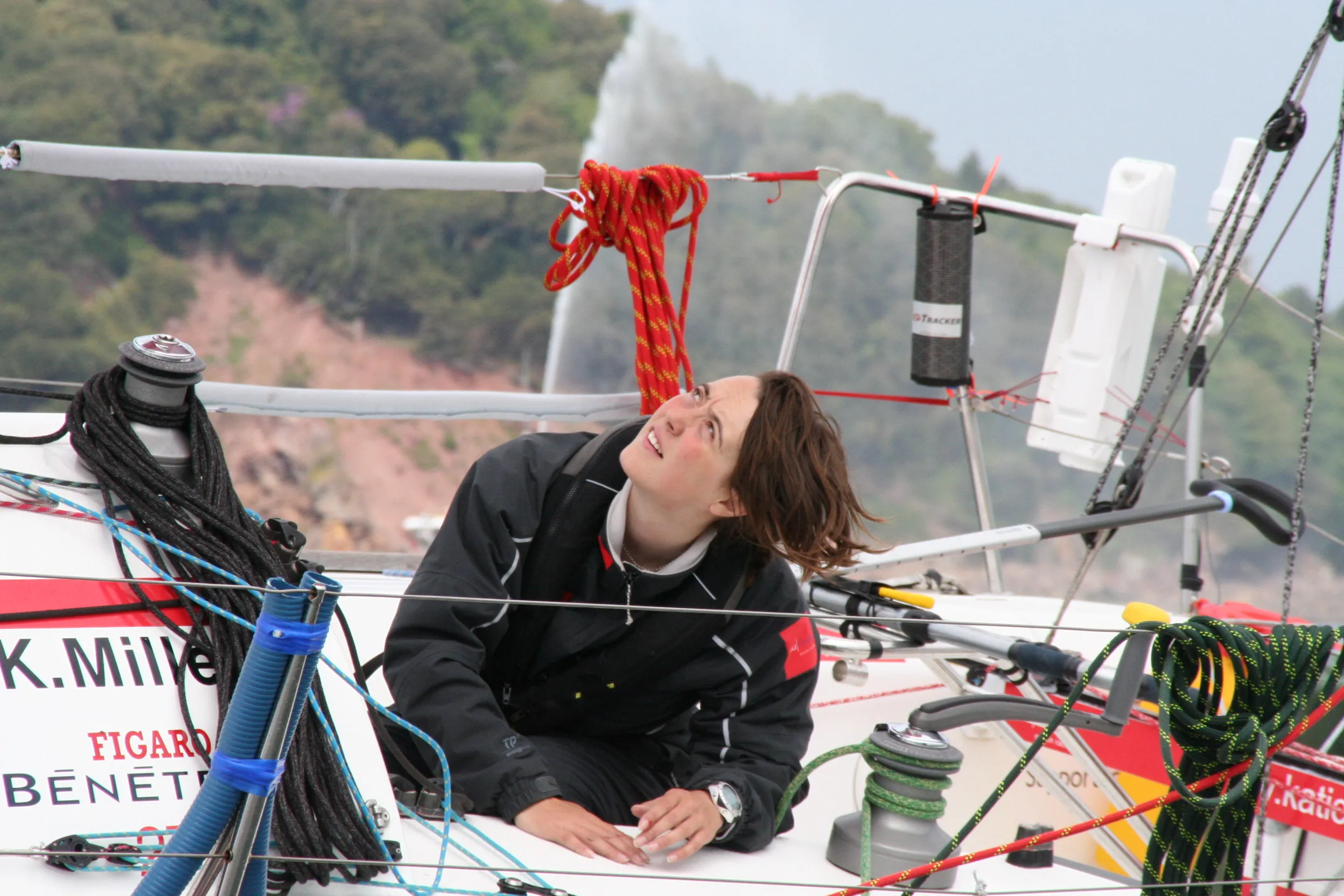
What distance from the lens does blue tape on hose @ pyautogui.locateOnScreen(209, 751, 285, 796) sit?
865mm

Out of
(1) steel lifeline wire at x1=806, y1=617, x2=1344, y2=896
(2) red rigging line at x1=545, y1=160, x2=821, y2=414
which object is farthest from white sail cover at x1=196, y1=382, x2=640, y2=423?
(1) steel lifeline wire at x1=806, y1=617, x2=1344, y2=896

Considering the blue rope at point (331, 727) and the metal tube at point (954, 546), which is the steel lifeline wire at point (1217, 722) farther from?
the metal tube at point (954, 546)

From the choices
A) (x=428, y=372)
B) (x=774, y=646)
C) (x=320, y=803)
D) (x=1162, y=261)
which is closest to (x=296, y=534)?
(x=320, y=803)

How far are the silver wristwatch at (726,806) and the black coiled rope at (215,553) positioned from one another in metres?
0.38

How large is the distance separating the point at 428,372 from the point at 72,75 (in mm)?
6168

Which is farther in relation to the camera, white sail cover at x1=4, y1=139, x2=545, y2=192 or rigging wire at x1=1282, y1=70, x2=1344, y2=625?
rigging wire at x1=1282, y1=70, x2=1344, y2=625

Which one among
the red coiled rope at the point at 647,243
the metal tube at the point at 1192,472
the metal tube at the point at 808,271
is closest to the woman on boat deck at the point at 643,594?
the red coiled rope at the point at 647,243

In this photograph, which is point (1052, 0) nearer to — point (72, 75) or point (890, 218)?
point (890, 218)

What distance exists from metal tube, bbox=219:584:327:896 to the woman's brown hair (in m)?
0.66

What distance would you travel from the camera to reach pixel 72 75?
57.2 ft

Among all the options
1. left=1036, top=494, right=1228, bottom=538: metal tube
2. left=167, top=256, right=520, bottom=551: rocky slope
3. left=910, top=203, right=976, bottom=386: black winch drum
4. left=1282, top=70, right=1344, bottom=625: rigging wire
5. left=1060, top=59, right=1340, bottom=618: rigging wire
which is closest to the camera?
left=1036, top=494, right=1228, bottom=538: metal tube

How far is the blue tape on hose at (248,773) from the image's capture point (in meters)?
0.86

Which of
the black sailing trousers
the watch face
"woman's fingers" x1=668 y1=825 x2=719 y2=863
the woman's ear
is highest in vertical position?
the woman's ear

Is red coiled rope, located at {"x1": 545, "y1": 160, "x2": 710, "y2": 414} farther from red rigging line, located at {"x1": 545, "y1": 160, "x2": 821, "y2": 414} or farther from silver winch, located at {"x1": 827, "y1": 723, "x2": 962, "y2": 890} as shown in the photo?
silver winch, located at {"x1": 827, "y1": 723, "x2": 962, "y2": 890}
